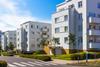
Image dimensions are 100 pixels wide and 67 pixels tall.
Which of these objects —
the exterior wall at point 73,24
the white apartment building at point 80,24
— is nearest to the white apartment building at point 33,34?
the white apartment building at point 80,24

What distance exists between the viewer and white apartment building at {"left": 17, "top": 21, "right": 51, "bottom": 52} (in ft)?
316

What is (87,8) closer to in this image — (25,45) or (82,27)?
(82,27)

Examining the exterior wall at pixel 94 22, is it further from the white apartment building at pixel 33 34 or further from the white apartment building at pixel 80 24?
the white apartment building at pixel 33 34

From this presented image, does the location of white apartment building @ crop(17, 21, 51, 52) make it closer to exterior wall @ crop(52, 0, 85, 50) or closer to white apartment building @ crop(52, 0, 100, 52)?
white apartment building @ crop(52, 0, 100, 52)

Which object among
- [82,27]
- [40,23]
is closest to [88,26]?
[82,27]

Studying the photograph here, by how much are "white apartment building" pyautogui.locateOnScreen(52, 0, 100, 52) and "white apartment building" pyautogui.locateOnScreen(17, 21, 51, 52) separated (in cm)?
3113

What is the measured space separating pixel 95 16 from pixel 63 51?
1162 centimetres

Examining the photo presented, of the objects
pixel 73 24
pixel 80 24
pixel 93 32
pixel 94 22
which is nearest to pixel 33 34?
pixel 73 24

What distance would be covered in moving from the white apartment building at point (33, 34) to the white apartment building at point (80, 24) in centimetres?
3113

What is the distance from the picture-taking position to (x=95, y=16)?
59.4 metres

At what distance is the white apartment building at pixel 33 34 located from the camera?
96406 millimetres

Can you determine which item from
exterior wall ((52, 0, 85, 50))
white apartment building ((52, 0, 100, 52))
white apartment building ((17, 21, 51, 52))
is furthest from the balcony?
white apartment building ((17, 21, 51, 52))

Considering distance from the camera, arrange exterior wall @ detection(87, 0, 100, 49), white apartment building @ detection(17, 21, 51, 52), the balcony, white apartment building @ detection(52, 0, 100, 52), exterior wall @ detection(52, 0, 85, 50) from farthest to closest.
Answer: white apartment building @ detection(17, 21, 51, 52)
exterior wall @ detection(52, 0, 85, 50)
white apartment building @ detection(52, 0, 100, 52)
exterior wall @ detection(87, 0, 100, 49)
the balcony

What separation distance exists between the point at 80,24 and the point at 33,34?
40.2 meters
